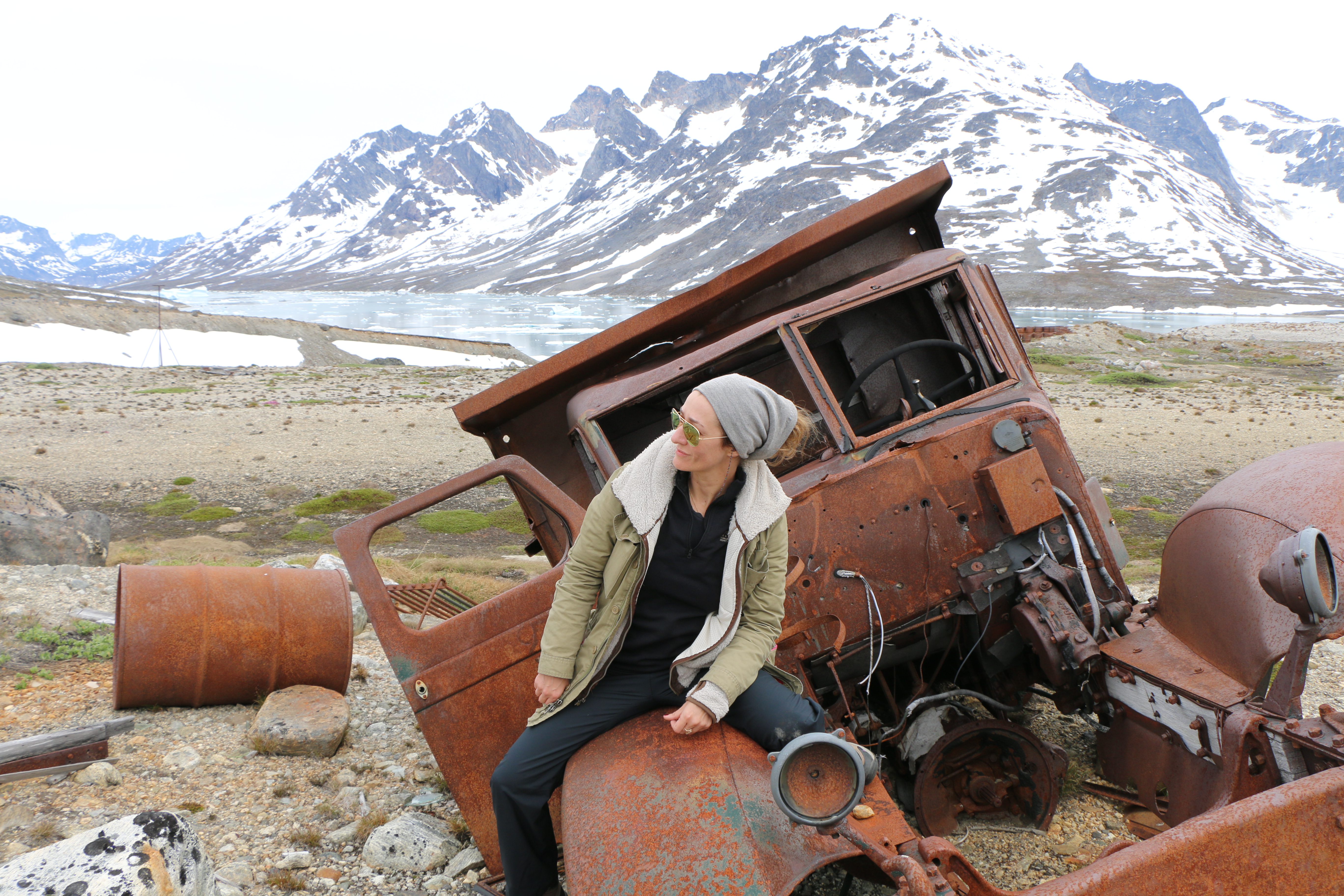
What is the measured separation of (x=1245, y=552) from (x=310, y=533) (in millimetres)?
9098

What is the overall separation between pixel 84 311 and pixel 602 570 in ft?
159

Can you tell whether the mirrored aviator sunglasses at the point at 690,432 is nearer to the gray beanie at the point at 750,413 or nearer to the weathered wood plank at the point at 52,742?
the gray beanie at the point at 750,413

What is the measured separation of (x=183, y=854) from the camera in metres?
2.42

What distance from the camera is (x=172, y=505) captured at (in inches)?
421

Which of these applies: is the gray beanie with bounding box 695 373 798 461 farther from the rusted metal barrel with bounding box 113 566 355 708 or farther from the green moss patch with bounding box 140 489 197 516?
the green moss patch with bounding box 140 489 197 516

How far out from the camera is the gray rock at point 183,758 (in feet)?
12.1

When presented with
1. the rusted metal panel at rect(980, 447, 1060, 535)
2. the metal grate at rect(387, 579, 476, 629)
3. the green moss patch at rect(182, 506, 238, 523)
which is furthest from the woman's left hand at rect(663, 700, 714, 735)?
the green moss patch at rect(182, 506, 238, 523)

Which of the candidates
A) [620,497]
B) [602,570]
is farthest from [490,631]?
[620,497]

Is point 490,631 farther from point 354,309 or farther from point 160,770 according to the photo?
point 354,309

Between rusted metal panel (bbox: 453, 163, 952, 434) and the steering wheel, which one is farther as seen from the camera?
rusted metal panel (bbox: 453, 163, 952, 434)

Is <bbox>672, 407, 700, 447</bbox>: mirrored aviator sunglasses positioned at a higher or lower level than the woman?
higher

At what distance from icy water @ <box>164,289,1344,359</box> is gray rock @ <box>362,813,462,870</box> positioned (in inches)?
1428

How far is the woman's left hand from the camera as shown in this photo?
238cm

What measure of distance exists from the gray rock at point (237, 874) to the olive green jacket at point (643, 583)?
4.81 ft
